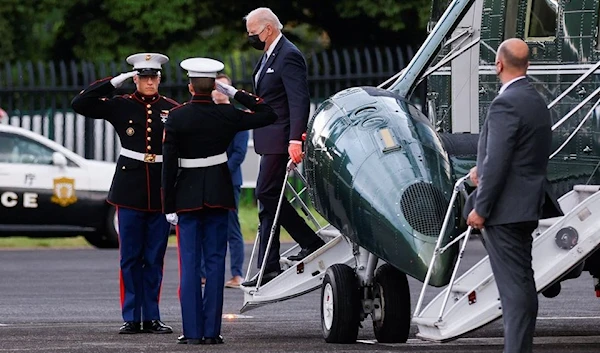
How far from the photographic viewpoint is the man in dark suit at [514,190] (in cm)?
913

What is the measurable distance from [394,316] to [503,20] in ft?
8.67

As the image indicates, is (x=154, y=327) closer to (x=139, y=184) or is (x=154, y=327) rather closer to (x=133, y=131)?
(x=139, y=184)

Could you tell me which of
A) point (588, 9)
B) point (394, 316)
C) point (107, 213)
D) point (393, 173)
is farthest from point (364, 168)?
point (107, 213)

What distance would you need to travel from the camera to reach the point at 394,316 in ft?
35.9

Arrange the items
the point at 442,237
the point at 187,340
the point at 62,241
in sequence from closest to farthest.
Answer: the point at 442,237
the point at 187,340
the point at 62,241

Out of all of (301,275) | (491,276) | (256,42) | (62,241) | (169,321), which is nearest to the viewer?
(491,276)

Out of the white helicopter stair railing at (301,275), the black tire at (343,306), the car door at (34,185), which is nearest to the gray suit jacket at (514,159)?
the black tire at (343,306)

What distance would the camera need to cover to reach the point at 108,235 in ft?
70.4

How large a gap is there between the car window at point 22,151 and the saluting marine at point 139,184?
8.83 metres

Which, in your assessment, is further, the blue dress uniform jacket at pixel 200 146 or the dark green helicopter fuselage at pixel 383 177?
the blue dress uniform jacket at pixel 200 146

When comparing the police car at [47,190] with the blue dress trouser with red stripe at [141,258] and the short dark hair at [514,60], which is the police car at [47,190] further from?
the short dark hair at [514,60]

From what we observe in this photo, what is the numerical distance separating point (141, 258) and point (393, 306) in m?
2.25

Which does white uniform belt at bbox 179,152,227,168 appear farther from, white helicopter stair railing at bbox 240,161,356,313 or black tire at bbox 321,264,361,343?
black tire at bbox 321,264,361,343

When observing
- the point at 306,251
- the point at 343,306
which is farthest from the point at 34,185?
the point at 343,306
